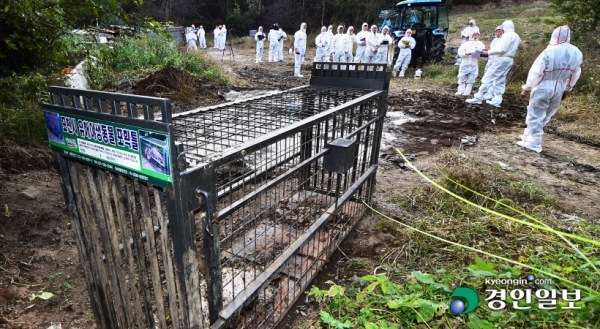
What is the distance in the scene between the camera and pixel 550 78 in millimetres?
5445

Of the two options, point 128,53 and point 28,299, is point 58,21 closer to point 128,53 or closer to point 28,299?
point 28,299

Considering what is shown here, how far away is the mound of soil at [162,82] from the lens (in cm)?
749

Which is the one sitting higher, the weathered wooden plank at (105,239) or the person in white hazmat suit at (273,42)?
the person in white hazmat suit at (273,42)

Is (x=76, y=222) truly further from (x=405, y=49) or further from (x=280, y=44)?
(x=280, y=44)

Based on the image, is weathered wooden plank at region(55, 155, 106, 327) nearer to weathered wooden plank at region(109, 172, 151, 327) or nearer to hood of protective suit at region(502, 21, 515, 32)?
weathered wooden plank at region(109, 172, 151, 327)

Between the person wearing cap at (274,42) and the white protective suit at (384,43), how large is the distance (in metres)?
6.30

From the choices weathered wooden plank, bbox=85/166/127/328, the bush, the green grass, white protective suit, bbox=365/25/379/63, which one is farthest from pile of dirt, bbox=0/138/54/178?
white protective suit, bbox=365/25/379/63

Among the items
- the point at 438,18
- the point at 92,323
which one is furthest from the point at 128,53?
the point at 438,18

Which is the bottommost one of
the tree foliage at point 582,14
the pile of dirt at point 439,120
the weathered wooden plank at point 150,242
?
the pile of dirt at point 439,120

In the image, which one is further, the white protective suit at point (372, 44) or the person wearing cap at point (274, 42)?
the person wearing cap at point (274, 42)

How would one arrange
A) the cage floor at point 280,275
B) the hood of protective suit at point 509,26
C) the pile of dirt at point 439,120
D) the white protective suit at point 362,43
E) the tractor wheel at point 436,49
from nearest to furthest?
the cage floor at point 280,275, the pile of dirt at point 439,120, the hood of protective suit at point 509,26, the tractor wheel at point 436,49, the white protective suit at point 362,43

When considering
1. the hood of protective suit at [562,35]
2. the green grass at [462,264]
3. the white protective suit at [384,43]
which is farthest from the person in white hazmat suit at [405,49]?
the green grass at [462,264]

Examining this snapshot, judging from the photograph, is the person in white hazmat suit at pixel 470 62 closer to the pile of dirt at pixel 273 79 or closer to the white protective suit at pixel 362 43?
the pile of dirt at pixel 273 79

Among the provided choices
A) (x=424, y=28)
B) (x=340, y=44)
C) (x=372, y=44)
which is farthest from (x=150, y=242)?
(x=340, y=44)
